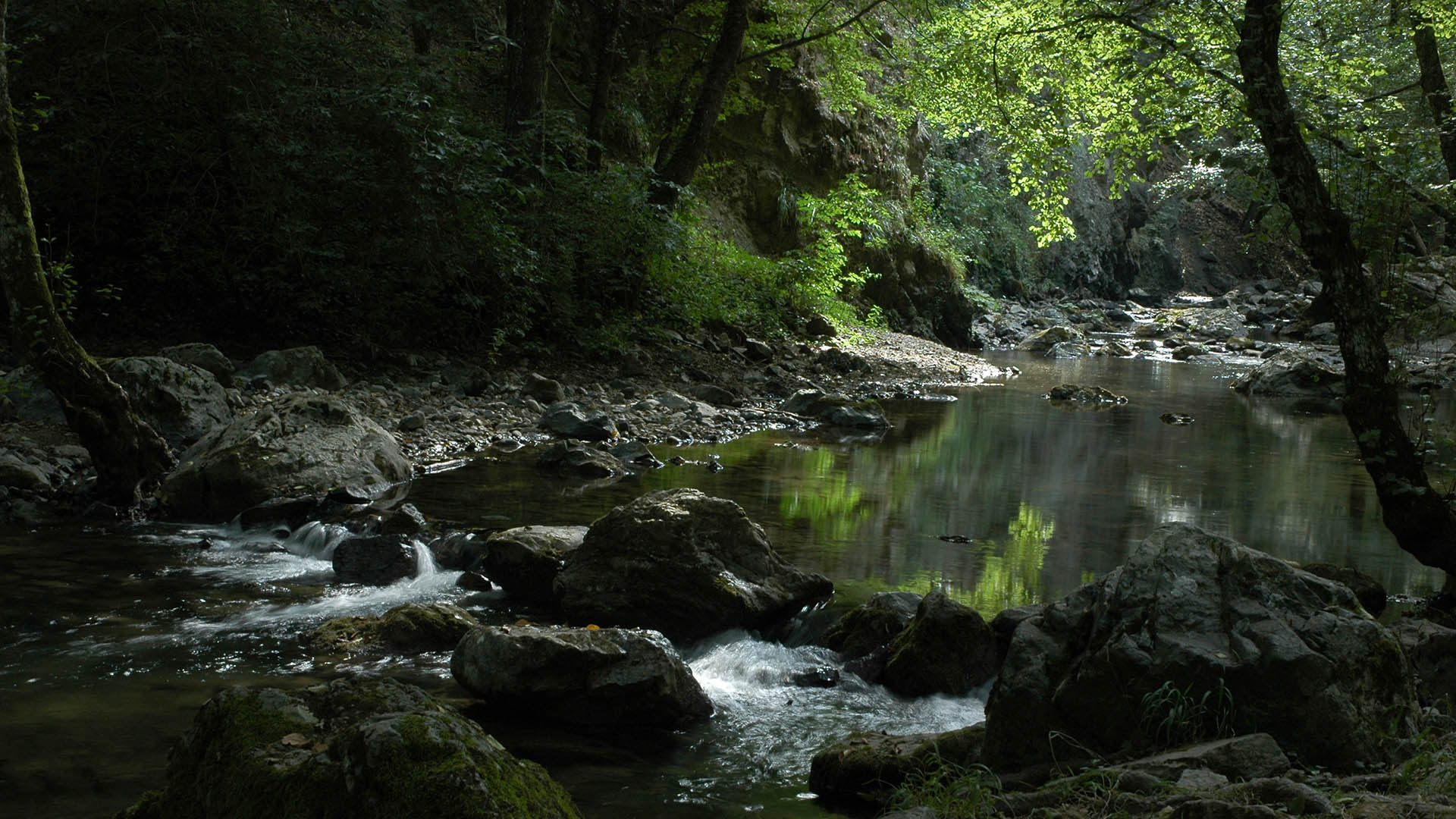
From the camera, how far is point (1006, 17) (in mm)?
11797

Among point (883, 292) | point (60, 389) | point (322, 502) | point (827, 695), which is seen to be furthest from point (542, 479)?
point (883, 292)

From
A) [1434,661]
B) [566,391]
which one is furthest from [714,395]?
[1434,661]

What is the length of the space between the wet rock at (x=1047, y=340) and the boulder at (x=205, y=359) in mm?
21963

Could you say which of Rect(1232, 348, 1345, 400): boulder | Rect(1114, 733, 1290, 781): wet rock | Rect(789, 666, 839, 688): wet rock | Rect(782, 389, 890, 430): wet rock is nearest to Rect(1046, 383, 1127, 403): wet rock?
Rect(1232, 348, 1345, 400): boulder

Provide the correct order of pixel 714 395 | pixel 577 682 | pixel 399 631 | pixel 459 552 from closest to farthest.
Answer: pixel 577 682, pixel 399 631, pixel 459 552, pixel 714 395

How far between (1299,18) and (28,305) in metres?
13.9

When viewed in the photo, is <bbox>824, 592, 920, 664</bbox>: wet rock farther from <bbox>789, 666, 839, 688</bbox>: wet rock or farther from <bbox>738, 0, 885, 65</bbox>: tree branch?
<bbox>738, 0, 885, 65</bbox>: tree branch

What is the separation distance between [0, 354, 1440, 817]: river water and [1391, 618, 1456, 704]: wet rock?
193 cm

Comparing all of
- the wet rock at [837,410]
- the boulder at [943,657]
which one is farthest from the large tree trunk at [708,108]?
the boulder at [943,657]

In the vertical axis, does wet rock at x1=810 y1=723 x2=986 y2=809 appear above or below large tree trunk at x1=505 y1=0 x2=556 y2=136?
below

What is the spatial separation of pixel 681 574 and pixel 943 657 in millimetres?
1614

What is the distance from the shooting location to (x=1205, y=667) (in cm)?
357

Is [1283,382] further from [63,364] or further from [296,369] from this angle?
[63,364]

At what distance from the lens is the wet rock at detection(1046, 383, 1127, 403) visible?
17.2 meters
